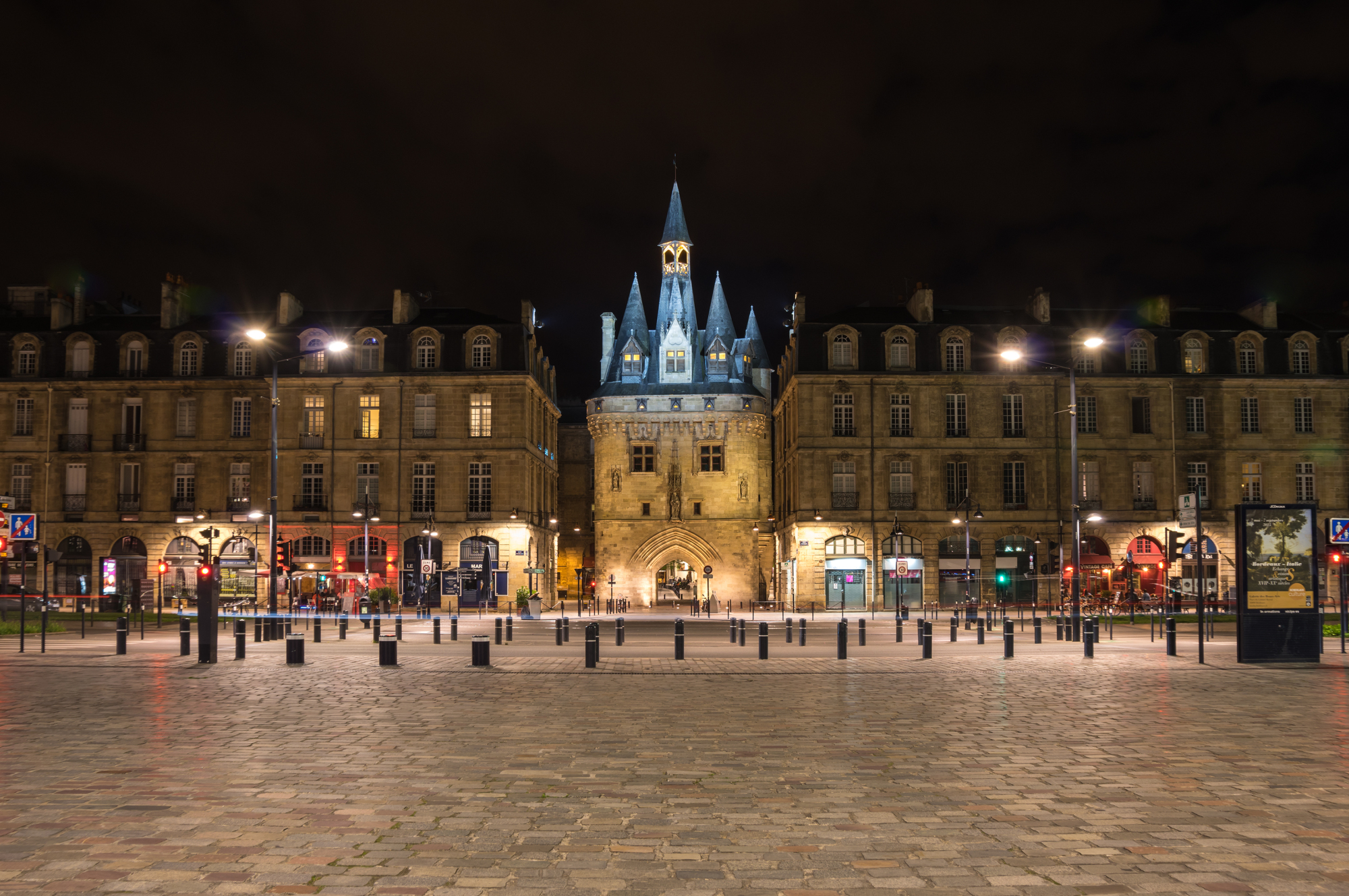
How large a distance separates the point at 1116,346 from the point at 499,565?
3314 cm

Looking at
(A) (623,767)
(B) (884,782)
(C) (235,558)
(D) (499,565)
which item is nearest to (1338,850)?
(B) (884,782)

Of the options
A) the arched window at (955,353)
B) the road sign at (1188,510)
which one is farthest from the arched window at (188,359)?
the road sign at (1188,510)

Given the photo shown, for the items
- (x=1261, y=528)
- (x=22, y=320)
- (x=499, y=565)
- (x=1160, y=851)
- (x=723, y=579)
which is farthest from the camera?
(x=723, y=579)

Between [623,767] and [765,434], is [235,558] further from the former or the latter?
[623,767]

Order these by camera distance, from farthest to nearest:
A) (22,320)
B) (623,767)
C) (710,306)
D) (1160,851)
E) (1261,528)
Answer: (710,306) → (22,320) → (1261,528) → (623,767) → (1160,851)

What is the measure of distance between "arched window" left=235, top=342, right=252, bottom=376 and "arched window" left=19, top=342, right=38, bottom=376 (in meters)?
10.5

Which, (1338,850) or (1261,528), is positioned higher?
(1261,528)

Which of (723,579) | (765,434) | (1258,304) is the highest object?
(1258,304)

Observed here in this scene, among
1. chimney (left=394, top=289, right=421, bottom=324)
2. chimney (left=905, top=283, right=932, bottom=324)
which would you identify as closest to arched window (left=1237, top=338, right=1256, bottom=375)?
chimney (left=905, top=283, right=932, bottom=324)

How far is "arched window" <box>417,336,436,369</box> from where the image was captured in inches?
2191

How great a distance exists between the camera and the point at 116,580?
2151 inches

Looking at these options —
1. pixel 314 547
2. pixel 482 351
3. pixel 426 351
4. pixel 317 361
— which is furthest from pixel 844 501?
pixel 317 361

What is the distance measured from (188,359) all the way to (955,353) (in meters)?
39.5

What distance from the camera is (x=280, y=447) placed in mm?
55125
